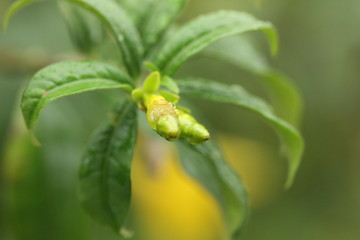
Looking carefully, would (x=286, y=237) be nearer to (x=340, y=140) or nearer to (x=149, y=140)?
(x=340, y=140)

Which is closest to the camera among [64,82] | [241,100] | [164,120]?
[164,120]

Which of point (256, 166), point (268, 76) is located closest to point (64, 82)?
point (268, 76)

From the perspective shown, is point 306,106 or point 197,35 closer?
point 197,35

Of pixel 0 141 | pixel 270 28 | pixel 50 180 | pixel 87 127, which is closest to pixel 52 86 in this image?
pixel 270 28

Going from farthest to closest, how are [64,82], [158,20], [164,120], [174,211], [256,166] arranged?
[256,166] → [174,211] → [158,20] → [64,82] → [164,120]

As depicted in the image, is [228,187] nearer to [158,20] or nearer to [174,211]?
[158,20]

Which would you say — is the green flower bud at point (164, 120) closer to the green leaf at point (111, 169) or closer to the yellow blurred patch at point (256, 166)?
the green leaf at point (111, 169)

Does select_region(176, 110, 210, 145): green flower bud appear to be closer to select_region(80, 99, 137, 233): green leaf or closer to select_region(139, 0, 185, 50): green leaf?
select_region(80, 99, 137, 233): green leaf
